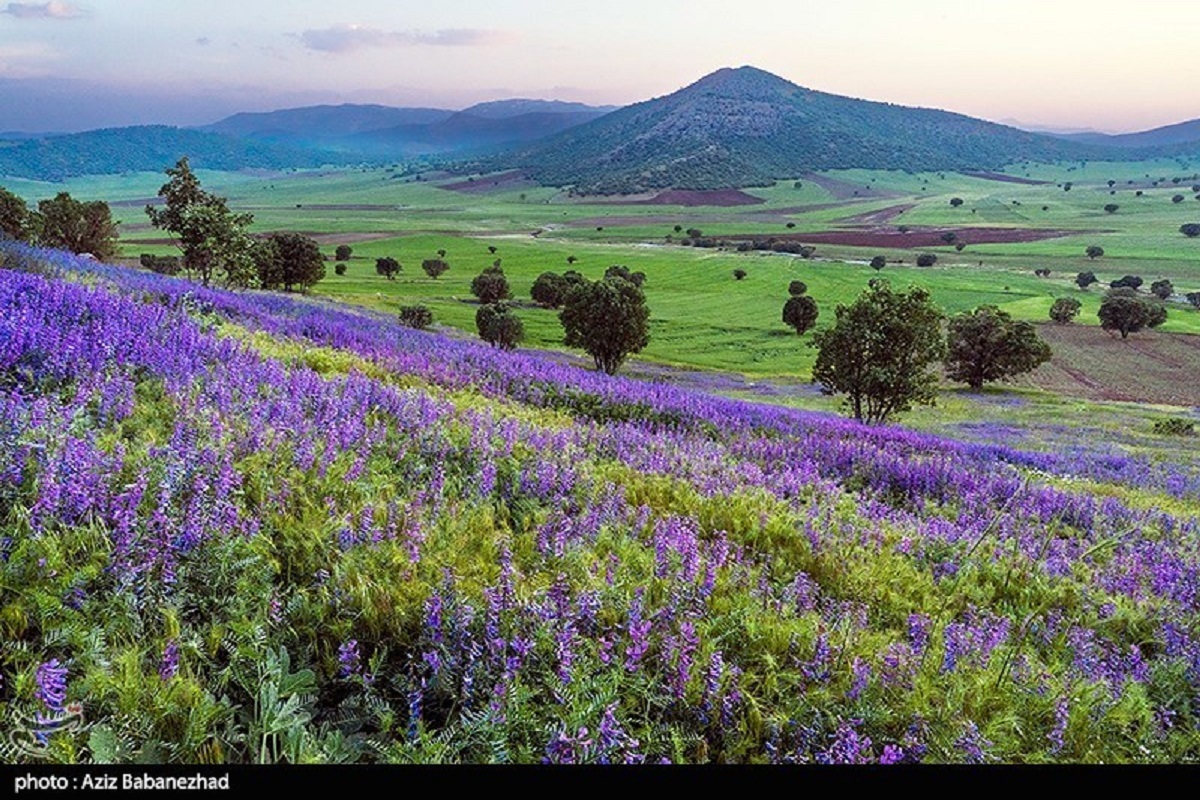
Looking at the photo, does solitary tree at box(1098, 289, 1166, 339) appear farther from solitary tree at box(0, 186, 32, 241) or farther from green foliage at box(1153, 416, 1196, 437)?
solitary tree at box(0, 186, 32, 241)

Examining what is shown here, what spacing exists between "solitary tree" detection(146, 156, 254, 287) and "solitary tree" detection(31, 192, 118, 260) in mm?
32889

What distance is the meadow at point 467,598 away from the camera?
10.1ft

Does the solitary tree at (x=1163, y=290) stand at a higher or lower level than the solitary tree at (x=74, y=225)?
lower

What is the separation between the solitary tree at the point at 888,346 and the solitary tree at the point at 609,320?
32380mm

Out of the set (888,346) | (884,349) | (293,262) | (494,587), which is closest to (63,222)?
(293,262)

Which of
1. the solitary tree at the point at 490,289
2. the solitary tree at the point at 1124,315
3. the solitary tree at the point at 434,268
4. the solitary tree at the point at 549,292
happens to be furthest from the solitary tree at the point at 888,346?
the solitary tree at the point at 434,268

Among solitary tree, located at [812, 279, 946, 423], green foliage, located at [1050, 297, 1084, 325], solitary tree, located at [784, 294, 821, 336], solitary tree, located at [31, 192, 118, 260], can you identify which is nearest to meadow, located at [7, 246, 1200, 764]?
solitary tree, located at [812, 279, 946, 423]

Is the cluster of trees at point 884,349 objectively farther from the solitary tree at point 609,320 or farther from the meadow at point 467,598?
the solitary tree at point 609,320

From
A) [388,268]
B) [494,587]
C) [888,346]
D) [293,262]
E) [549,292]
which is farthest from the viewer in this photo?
[388,268]

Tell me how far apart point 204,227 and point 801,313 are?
3228 inches

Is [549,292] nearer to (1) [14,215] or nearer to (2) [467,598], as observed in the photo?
(1) [14,215]

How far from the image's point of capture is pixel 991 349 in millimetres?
75812
